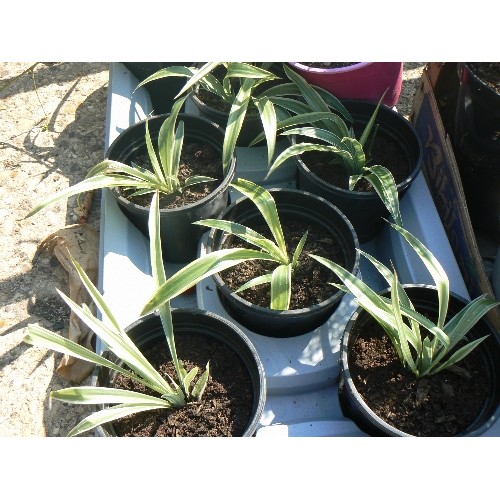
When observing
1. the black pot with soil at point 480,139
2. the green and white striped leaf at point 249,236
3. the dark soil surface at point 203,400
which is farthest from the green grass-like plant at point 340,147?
the dark soil surface at point 203,400

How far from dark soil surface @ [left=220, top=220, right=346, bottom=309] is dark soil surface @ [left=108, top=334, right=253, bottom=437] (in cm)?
15

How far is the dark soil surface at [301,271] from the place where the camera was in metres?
1.15

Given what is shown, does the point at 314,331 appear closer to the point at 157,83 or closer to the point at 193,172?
the point at 193,172

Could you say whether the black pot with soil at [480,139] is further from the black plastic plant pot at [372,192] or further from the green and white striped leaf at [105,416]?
the green and white striped leaf at [105,416]

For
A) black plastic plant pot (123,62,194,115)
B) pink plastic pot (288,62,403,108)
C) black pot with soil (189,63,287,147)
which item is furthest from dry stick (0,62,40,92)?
pink plastic pot (288,62,403,108)

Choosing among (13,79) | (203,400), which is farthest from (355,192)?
(13,79)

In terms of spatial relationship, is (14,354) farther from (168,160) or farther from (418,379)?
(418,379)

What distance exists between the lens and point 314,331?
4.01 ft

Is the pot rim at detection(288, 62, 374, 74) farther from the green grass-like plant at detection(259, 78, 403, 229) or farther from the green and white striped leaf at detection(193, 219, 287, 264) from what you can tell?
the green and white striped leaf at detection(193, 219, 287, 264)

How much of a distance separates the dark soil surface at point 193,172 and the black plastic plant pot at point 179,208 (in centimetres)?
2

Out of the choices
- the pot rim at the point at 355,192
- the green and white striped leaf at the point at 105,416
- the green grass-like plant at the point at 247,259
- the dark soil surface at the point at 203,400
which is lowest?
the dark soil surface at the point at 203,400

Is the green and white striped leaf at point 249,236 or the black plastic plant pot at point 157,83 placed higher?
the black plastic plant pot at point 157,83

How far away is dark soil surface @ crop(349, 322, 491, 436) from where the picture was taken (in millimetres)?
989

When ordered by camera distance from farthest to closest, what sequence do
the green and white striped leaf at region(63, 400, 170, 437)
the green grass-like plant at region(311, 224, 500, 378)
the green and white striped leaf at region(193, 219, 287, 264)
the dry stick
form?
the dry stick
the green and white striped leaf at region(193, 219, 287, 264)
the green grass-like plant at region(311, 224, 500, 378)
the green and white striped leaf at region(63, 400, 170, 437)
